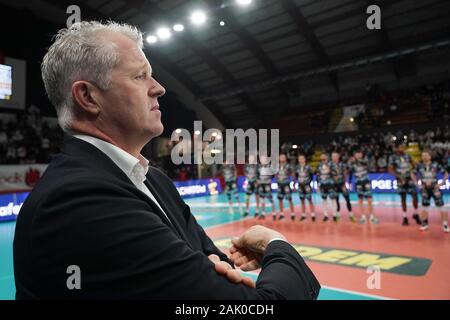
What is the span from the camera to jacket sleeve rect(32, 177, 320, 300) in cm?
69

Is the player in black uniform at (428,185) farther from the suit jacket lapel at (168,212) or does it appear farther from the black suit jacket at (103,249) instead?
the black suit jacket at (103,249)

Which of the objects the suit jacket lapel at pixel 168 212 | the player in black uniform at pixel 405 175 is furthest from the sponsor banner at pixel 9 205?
the player in black uniform at pixel 405 175

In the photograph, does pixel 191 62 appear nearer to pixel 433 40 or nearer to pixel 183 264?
pixel 433 40

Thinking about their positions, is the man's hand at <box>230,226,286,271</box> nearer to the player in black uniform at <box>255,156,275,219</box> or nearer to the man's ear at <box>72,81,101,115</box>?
the man's ear at <box>72,81,101,115</box>

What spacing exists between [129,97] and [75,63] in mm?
188

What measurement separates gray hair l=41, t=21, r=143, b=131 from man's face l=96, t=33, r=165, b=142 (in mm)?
26

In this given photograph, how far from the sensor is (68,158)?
876 mm

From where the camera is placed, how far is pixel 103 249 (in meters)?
0.68

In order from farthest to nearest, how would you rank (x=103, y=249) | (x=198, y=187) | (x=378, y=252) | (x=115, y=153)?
(x=198, y=187), (x=378, y=252), (x=115, y=153), (x=103, y=249)

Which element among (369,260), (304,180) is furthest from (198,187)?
(369,260)

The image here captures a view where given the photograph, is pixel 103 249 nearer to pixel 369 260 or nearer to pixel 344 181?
pixel 369 260

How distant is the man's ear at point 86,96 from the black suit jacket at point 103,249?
0.76 feet

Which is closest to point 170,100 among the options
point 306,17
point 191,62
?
point 191,62
